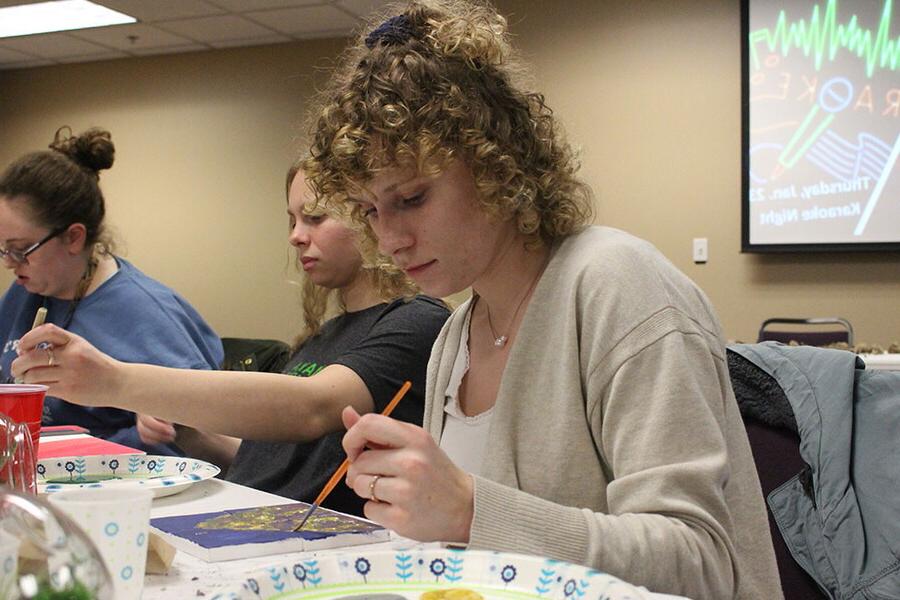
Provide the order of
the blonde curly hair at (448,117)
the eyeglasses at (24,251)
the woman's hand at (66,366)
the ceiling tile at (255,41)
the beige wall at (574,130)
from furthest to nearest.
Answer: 1. the ceiling tile at (255,41)
2. the beige wall at (574,130)
3. the eyeglasses at (24,251)
4. the woman's hand at (66,366)
5. the blonde curly hair at (448,117)

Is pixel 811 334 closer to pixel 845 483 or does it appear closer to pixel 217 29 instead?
pixel 845 483

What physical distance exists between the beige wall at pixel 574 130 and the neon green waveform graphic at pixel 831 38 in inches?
8.4

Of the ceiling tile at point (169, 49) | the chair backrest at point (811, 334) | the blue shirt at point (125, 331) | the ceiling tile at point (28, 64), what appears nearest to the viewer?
the blue shirt at point (125, 331)

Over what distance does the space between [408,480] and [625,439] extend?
0.24 m

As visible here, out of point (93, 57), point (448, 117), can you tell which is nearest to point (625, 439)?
point (448, 117)

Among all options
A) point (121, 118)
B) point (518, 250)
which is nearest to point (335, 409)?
point (518, 250)

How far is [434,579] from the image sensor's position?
2.33 ft

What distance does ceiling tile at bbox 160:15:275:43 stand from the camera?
4.89m

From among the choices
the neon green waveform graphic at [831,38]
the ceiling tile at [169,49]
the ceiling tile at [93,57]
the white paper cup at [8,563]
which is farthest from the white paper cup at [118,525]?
the ceiling tile at [93,57]

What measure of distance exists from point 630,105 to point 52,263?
301 centimetres

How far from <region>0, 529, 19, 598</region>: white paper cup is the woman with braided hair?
417 mm

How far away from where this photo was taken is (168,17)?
484cm

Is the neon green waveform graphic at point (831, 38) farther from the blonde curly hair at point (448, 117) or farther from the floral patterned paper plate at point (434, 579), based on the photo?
the floral patterned paper plate at point (434, 579)

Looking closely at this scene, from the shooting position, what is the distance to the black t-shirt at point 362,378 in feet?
4.99
